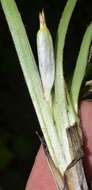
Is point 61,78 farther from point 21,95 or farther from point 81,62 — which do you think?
point 21,95

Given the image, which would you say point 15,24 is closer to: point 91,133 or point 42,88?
point 42,88

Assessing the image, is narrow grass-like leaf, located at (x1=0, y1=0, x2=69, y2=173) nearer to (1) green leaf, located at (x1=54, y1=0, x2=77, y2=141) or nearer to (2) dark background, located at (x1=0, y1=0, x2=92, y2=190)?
(1) green leaf, located at (x1=54, y1=0, x2=77, y2=141)

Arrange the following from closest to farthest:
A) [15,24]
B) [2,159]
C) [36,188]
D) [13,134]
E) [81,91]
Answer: [15,24] → [81,91] → [36,188] → [2,159] → [13,134]

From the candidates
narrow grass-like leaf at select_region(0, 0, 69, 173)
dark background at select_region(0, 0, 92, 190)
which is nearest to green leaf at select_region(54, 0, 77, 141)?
narrow grass-like leaf at select_region(0, 0, 69, 173)

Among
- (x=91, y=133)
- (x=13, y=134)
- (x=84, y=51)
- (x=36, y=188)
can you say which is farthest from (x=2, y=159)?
(x=84, y=51)

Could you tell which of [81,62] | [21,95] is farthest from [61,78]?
[21,95]
